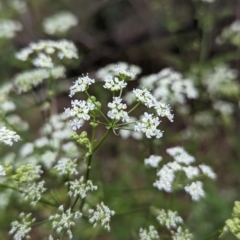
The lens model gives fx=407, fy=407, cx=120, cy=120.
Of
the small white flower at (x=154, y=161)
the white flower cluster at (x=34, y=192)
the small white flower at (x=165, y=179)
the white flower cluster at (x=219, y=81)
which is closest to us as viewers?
the white flower cluster at (x=34, y=192)

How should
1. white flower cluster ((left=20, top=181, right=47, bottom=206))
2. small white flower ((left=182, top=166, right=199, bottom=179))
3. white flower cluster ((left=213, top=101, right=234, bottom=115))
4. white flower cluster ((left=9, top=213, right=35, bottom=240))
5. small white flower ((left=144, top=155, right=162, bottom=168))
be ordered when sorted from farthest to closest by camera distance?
1. white flower cluster ((left=213, top=101, right=234, bottom=115))
2. small white flower ((left=144, top=155, right=162, bottom=168))
3. small white flower ((left=182, top=166, right=199, bottom=179))
4. white flower cluster ((left=20, top=181, right=47, bottom=206))
5. white flower cluster ((left=9, top=213, right=35, bottom=240))

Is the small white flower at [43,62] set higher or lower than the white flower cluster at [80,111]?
higher

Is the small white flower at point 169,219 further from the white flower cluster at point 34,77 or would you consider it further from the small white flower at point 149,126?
the white flower cluster at point 34,77

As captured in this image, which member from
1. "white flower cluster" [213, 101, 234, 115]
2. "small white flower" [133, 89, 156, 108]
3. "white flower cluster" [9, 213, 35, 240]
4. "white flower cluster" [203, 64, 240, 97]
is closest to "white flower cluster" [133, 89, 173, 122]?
"small white flower" [133, 89, 156, 108]

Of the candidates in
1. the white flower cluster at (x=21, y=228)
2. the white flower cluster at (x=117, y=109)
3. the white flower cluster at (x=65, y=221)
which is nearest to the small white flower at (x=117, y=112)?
the white flower cluster at (x=117, y=109)

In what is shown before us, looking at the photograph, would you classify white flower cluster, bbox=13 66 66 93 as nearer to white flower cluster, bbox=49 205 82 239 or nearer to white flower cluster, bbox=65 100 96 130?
white flower cluster, bbox=65 100 96 130

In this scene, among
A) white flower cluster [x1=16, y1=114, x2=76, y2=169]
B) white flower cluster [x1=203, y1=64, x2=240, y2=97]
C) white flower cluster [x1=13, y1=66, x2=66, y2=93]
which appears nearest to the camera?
white flower cluster [x1=16, y1=114, x2=76, y2=169]

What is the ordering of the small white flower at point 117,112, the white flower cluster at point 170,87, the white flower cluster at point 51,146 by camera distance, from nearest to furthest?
the small white flower at point 117,112 < the white flower cluster at point 51,146 < the white flower cluster at point 170,87

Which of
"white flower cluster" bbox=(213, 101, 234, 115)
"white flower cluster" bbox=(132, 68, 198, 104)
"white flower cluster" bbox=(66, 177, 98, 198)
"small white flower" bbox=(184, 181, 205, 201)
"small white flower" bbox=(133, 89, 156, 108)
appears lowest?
"white flower cluster" bbox=(66, 177, 98, 198)

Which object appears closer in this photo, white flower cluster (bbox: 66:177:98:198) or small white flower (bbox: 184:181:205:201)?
white flower cluster (bbox: 66:177:98:198)

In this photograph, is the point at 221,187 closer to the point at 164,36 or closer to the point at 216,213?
the point at 216,213

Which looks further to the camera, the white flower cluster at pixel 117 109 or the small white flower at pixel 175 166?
the small white flower at pixel 175 166

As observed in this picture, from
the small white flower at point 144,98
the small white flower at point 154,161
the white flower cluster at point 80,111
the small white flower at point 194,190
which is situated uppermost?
the small white flower at point 144,98
